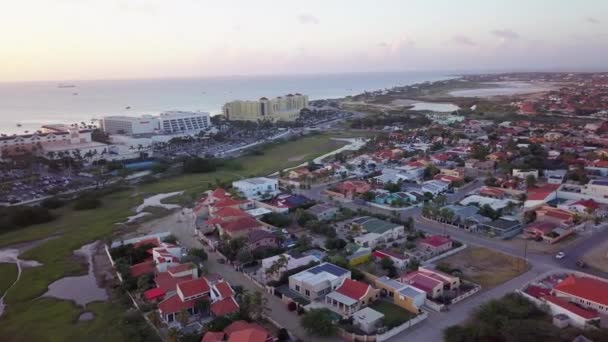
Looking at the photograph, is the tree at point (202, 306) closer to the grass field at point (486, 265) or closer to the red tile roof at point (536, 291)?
the grass field at point (486, 265)

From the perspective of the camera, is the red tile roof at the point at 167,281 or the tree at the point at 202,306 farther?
the red tile roof at the point at 167,281

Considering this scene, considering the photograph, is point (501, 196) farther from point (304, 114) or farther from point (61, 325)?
point (304, 114)

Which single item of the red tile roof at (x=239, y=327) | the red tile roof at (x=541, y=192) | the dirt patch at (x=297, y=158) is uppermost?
the red tile roof at (x=541, y=192)

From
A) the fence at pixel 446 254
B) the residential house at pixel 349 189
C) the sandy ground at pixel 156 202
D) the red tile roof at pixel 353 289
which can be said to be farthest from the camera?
the sandy ground at pixel 156 202

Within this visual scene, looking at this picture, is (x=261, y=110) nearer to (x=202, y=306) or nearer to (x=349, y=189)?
(x=349, y=189)

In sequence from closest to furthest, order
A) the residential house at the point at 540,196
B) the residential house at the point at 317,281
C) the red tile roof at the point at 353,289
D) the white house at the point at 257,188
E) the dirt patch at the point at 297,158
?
the red tile roof at the point at 353,289 → the residential house at the point at 317,281 → the residential house at the point at 540,196 → the white house at the point at 257,188 → the dirt patch at the point at 297,158

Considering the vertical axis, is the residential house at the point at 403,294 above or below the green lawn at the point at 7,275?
above

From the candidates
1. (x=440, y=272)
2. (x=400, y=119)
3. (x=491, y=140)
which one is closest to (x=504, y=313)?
(x=440, y=272)

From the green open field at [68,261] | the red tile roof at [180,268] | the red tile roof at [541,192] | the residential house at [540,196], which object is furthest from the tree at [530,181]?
the red tile roof at [180,268]
